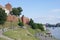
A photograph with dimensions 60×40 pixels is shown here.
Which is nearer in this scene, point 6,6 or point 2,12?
point 2,12

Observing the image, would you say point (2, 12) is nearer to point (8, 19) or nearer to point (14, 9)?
point (8, 19)

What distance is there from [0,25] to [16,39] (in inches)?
1362

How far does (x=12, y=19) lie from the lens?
104188mm

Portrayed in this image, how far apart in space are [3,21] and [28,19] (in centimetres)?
3064

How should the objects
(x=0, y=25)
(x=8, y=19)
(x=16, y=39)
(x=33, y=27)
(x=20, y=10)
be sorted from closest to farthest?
(x=16, y=39), (x=0, y=25), (x=8, y=19), (x=33, y=27), (x=20, y=10)

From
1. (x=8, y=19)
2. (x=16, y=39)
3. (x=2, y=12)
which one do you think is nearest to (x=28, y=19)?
(x=8, y=19)

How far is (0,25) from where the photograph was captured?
293 ft

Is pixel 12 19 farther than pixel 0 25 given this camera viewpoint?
Yes

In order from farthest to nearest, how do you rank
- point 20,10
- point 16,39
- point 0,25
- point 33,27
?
point 20,10, point 33,27, point 0,25, point 16,39

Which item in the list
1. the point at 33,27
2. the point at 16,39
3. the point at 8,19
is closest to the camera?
the point at 16,39

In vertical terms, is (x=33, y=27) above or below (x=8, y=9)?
below

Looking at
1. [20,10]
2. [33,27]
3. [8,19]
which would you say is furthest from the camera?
[20,10]

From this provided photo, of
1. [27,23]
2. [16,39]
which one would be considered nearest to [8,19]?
[27,23]

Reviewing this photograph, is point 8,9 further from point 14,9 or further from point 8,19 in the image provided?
point 8,19
